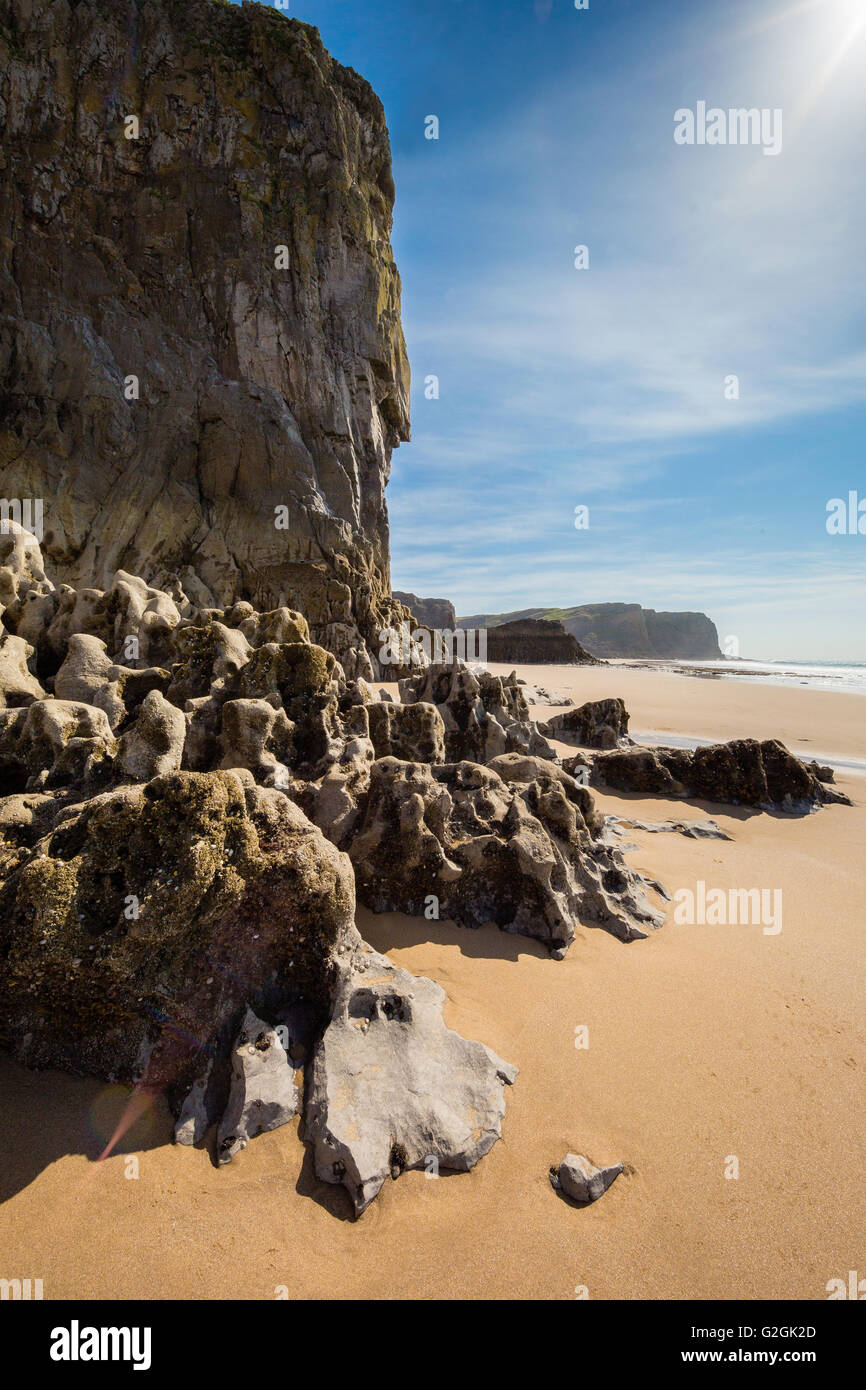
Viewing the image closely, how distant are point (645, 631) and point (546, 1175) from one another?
146m

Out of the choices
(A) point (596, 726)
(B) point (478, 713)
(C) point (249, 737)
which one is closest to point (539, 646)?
(A) point (596, 726)

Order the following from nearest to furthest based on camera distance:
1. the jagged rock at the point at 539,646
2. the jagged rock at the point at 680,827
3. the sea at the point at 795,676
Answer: the jagged rock at the point at 680,827 → the sea at the point at 795,676 → the jagged rock at the point at 539,646

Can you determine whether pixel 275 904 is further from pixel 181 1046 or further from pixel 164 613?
pixel 164 613

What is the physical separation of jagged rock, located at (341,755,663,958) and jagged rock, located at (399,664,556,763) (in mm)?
3585

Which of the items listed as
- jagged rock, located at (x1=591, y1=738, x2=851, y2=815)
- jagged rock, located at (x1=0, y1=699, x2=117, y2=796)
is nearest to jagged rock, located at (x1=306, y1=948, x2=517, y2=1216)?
jagged rock, located at (x1=0, y1=699, x2=117, y2=796)

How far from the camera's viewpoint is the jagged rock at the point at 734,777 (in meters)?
8.84

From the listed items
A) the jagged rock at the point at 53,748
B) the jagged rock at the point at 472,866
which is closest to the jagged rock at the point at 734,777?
the jagged rock at the point at 472,866

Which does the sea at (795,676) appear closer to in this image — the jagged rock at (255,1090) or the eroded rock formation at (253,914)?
the eroded rock formation at (253,914)

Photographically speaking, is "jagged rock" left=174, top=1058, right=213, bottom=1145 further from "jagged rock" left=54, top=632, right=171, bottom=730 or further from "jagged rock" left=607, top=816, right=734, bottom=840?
"jagged rock" left=607, top=816, right=734, bottom=840

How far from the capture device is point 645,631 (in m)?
138

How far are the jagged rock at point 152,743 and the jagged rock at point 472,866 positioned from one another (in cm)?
158

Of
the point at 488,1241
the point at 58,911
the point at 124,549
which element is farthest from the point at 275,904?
the point at 124,549
